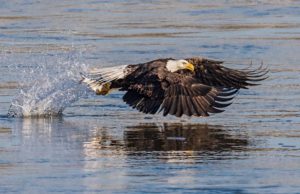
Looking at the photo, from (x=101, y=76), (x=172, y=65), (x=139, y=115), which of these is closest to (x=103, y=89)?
(x=101, y=76)

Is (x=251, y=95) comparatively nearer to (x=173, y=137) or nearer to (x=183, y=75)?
(x=183, y=75)

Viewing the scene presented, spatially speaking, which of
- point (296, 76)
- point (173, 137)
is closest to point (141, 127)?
point (173, 137)

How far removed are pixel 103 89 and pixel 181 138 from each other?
5.53 ft

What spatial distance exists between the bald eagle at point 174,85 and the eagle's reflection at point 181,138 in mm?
154

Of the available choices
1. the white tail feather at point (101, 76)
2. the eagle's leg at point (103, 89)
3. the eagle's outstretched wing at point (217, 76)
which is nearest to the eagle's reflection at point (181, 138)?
the white tail feather at point (101, 76)

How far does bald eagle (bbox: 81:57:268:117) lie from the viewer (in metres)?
9.70

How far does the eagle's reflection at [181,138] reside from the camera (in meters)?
8.60

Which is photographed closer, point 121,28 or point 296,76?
point 296,76

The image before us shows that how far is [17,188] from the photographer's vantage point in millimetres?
7000

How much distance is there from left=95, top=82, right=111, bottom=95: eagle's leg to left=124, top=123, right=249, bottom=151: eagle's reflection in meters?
0.79

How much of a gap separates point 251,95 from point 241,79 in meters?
0.60

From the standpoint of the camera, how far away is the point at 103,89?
10.6m

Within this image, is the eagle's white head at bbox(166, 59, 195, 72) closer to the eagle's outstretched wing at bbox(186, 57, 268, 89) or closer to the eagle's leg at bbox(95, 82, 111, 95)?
the eagle's outstretched wing at bbox(186, 57, 268, 89)

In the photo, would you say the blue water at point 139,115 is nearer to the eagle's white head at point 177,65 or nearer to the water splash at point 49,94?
the water splash at point 49,94
